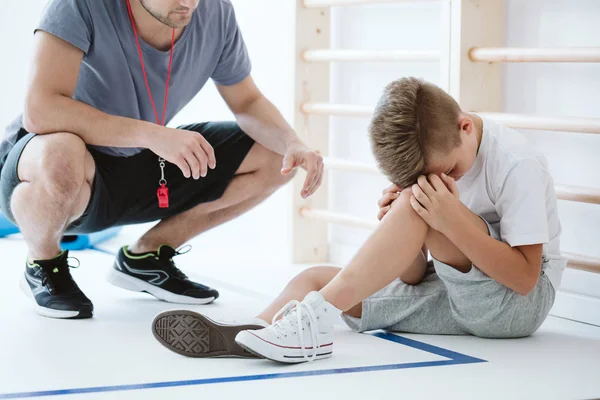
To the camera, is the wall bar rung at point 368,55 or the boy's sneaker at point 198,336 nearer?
the boy's sneaker at point 198,336

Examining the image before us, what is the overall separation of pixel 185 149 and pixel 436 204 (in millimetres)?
552

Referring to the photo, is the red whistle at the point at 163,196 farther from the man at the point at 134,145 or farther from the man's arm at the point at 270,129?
the man's arm at the point at 270,129

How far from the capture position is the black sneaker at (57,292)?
2.12 metres

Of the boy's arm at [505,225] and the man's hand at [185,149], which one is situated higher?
the man's hand at [185,149]

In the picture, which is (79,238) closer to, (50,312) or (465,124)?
(50,312)

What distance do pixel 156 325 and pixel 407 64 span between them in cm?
150

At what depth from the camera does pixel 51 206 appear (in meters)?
2.07

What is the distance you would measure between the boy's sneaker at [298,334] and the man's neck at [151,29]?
0.86 meters

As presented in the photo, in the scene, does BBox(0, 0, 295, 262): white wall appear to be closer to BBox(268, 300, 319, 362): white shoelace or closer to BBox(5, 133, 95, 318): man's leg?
BBox(5, 133, 95, 318): man's leg

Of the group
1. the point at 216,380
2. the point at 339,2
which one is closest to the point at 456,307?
the point at 216,380

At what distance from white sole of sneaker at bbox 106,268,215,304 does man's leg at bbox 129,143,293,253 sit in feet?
0.25

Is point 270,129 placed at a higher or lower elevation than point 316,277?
higher

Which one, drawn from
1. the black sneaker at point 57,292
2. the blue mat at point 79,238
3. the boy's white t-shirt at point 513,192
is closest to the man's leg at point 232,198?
the black sneaker at point 57,292

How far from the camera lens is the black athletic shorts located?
2203 millimetres
